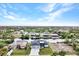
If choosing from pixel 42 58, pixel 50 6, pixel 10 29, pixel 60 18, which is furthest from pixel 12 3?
pixel 42 58

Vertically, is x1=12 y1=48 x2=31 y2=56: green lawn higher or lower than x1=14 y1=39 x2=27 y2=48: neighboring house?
lower

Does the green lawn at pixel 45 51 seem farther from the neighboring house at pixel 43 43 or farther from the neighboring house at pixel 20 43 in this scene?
the neighboring house at pixel 20 43

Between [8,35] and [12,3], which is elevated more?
[12,3]

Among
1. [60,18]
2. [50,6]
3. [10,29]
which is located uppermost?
[50,6]

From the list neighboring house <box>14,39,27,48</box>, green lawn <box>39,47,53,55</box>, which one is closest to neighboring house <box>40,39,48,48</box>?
green lawn <box>39,47,53,55</box>

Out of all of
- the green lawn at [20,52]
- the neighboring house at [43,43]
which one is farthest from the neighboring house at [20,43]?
the neighboring house at [43,43]

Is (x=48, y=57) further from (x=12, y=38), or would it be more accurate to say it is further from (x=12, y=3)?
(x=12, y=3)

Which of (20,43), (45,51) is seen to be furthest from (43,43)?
(20,43)

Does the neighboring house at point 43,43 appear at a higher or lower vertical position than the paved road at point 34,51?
higher

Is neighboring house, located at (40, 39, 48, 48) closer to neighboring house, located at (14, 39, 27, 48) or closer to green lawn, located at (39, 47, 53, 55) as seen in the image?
green lawn, located at (39, 47, 53, 55)

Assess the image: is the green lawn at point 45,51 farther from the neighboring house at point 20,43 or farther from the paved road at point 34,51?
the neighboring house at point 20,43

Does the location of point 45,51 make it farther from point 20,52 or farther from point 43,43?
point 20,52
